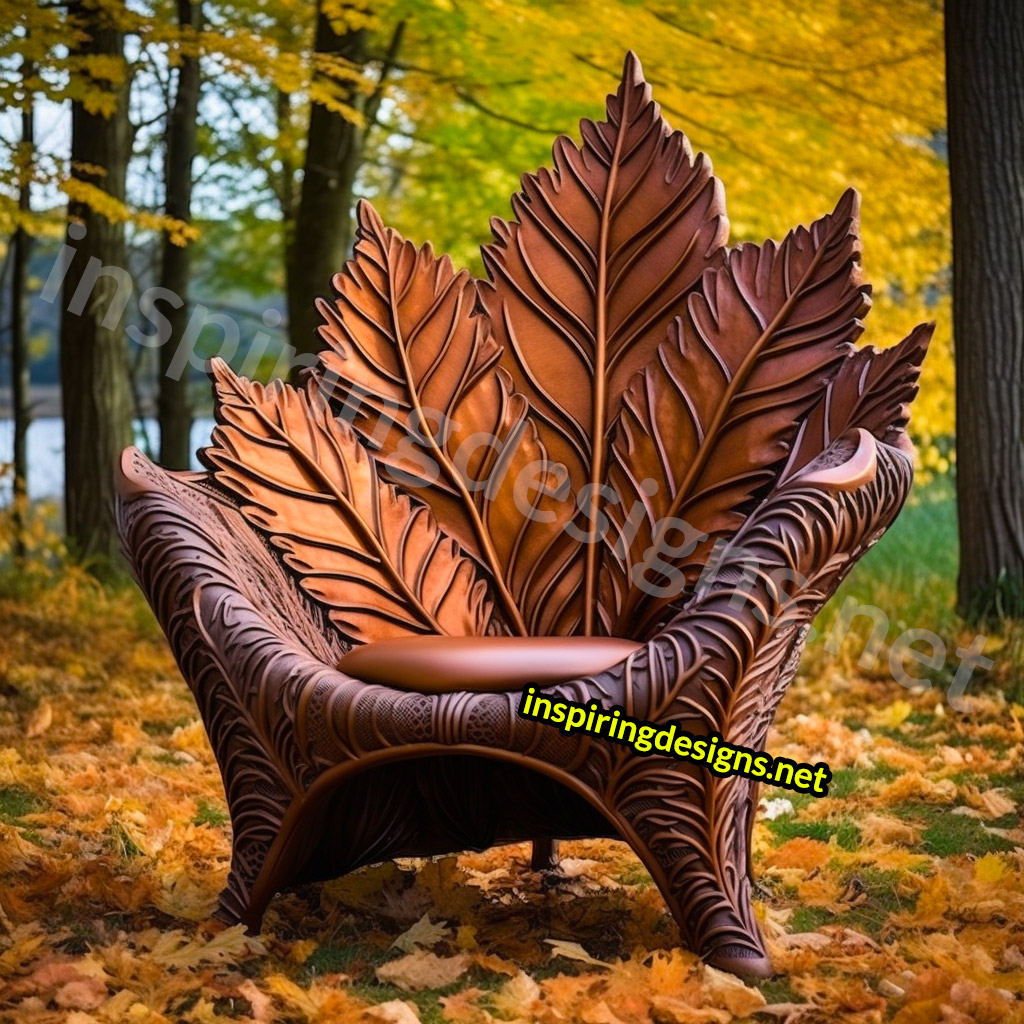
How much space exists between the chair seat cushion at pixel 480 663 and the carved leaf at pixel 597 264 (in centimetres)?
72

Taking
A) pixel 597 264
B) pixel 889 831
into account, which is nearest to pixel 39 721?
pixel 597 264

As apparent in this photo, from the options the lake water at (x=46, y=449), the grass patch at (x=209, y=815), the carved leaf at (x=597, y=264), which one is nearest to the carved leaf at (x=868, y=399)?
the carved leaf at (x=597, y=264)

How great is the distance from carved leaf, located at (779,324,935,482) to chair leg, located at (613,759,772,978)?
0.76m

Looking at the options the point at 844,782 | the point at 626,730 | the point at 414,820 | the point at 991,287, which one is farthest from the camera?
the point at 991,287

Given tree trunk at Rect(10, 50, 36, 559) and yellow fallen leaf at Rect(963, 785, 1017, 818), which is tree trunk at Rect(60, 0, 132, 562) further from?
yellow fallen leaf at Rect(963, 785, 1017, 818)

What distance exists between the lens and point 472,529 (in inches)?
122

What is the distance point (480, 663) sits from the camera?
2.37m

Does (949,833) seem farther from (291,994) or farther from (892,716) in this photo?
(291,994)

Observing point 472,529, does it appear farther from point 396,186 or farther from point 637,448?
point 396,186

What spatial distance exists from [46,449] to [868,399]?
50.5 ft

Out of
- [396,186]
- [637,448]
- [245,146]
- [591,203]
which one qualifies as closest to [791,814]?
[637,448]

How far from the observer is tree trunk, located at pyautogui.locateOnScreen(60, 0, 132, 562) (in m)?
6.66

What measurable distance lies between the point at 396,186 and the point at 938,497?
5.16 meters

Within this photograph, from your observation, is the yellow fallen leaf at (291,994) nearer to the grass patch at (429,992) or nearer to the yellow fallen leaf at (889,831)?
the grass patch at (429,992)
